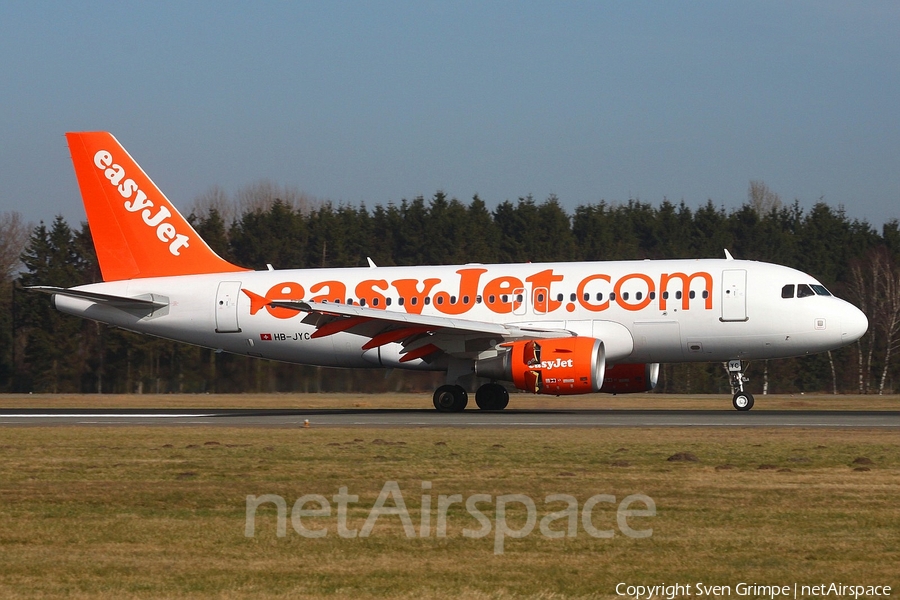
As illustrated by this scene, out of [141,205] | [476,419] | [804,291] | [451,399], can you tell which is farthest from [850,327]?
[141,205]

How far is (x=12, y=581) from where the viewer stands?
27.5 ft

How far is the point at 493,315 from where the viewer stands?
29.8 metres

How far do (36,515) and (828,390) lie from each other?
1898 inches

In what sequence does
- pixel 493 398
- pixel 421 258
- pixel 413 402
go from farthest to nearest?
pixel 421 258 < pixel 413 402 < pixel 493 398

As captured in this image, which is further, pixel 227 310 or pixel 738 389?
pixel 227 310

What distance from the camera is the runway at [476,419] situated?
947 inches

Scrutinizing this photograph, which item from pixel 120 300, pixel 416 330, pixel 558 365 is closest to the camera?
pixel 558 365

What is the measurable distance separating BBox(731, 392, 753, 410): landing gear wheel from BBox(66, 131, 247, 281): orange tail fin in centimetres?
1509

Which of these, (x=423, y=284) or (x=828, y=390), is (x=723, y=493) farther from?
(x=828, y=390)

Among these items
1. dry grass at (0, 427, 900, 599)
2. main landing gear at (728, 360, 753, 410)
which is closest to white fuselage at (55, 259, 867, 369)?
main landing gear at (728, 360, 753, 410)

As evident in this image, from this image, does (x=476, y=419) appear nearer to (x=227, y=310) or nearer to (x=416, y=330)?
(x=416, y=330)

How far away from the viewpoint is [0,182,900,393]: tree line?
52.3 metres

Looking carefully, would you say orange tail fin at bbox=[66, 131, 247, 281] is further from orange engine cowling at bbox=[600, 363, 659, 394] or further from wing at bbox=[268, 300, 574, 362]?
orange engine cowling at bbox=[600, 363, 659, 394]

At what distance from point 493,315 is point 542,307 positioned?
1.32 m
